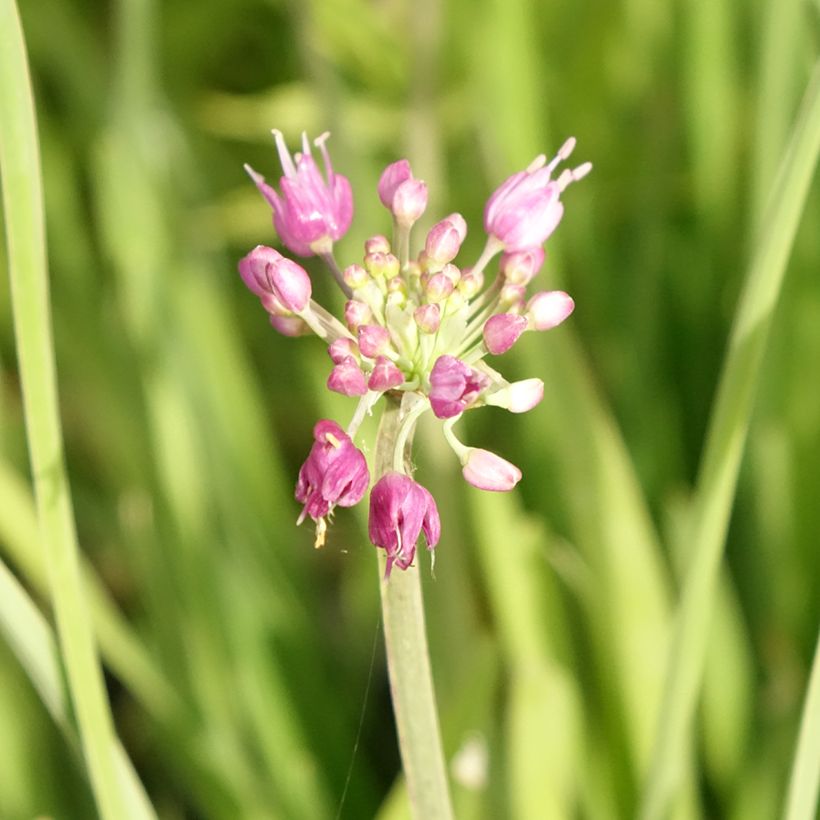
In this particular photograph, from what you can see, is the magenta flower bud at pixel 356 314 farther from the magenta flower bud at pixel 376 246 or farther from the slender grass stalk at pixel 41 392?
the slender grass stalk at pixel 41 392

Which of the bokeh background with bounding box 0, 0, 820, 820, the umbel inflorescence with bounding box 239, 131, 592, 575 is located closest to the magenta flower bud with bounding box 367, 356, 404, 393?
the umbel inflorescence with bounding box 239, 131, 592, 575

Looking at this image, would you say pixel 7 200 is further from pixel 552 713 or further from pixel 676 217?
pixel 676 217

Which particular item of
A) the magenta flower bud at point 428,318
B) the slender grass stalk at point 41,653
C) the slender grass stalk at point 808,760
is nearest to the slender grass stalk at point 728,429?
the slender grass stalk at point 808,760

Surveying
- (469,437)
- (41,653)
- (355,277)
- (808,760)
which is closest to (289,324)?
(355,277)

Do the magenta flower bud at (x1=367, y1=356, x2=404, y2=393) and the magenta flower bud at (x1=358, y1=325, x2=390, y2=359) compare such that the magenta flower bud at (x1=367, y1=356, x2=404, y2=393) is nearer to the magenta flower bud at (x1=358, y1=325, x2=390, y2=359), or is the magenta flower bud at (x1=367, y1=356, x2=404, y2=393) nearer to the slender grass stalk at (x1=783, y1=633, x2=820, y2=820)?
the magenta flower bud at (x1=358, y1=325, x2=390, y2=359)

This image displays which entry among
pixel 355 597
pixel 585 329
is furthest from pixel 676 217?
pixel 355 597

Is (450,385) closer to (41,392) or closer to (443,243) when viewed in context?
(443,243)

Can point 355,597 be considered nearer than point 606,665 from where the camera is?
No
